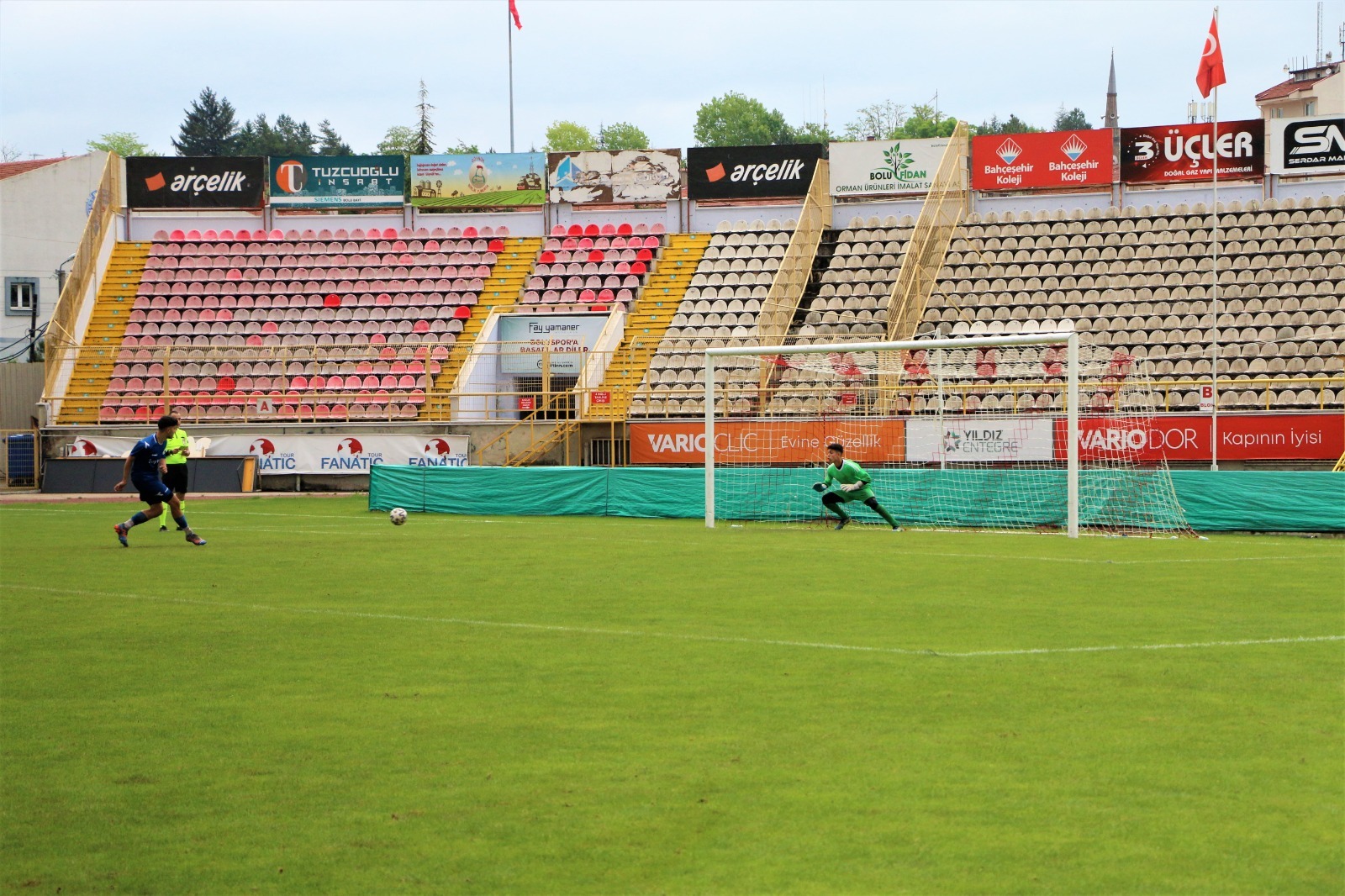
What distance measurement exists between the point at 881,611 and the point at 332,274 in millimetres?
34671

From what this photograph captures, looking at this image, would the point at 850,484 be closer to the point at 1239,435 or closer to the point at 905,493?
the point at 905,493

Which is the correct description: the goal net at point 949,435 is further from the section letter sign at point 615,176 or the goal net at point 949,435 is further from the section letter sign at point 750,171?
the section letter sign at point 615,176

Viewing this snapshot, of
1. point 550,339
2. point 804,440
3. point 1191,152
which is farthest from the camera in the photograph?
point 550,339

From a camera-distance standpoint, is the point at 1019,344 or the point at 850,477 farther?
the point at 850,477

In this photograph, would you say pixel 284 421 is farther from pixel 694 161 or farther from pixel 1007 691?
pixel 1007 691

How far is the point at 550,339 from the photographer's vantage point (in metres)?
40.0

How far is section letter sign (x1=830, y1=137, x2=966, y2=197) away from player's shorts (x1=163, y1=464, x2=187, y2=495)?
1033 inches

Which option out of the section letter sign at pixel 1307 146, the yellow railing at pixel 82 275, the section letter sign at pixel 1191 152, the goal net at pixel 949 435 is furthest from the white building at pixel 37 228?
the section letter sign at pixel 1307 146

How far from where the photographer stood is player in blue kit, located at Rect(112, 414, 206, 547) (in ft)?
63.5

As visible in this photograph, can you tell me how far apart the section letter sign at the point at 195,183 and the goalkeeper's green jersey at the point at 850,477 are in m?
30.2

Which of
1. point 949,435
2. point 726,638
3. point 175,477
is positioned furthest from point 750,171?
point 726,638

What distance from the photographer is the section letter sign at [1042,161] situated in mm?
40531

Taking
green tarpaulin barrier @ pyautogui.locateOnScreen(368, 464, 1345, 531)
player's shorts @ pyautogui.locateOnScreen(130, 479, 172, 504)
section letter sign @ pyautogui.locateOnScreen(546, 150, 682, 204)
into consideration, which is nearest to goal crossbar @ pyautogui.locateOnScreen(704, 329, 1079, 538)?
green tarpaulin barrier @ pyautogui.locateOnScreen(368, 464, 1345, 531)

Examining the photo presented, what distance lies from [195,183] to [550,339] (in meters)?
15.5
